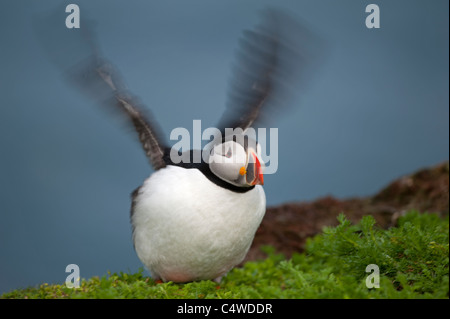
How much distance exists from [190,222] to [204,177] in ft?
1.25

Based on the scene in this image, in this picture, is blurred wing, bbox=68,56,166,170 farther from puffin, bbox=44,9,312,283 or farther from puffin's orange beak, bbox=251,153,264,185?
puffin's orange beak, bbox=251,153,264,185

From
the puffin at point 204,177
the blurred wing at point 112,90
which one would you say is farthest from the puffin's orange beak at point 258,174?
the blurred wing at point 112,90

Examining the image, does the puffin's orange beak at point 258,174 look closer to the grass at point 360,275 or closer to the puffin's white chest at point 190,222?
the puffin's white chest at point 190,222

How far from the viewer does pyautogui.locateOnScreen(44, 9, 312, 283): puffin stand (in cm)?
365

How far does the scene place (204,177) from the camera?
12.2ft

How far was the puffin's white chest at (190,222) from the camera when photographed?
3666 millimetres

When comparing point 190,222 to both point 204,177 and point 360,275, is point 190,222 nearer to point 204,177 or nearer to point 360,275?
point 204,177

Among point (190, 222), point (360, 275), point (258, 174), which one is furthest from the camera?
point (190, 222)

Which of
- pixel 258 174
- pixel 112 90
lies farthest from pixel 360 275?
pixel 112 90

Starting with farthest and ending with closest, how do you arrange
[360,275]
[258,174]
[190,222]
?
[190,222], [258,174], [360,275]

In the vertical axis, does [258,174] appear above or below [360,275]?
above

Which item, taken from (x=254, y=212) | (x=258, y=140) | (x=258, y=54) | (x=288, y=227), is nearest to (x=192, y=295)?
(x=254, y=212)

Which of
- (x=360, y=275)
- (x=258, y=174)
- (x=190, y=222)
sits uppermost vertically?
(x=258, y=174)
